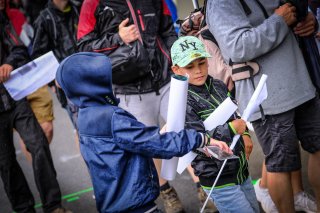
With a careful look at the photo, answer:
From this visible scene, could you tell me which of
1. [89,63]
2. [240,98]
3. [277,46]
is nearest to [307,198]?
[240,98]

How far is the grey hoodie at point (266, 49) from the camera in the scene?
8.70 feet

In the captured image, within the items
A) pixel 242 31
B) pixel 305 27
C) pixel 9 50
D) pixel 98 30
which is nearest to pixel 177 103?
pixel 242 31

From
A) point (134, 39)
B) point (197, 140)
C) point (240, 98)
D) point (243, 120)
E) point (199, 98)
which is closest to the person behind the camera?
point (197, 140)

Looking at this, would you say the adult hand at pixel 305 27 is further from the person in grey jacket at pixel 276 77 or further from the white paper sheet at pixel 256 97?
the white paper sheet at pixel 256 97

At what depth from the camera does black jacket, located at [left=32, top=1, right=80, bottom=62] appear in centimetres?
416

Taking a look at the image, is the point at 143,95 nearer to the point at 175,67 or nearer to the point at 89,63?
the point at 175,67

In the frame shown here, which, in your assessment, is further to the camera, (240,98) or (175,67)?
(240,98)

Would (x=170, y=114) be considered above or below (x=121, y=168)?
above

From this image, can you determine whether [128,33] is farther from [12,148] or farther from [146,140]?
[12,148]

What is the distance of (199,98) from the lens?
8.63 ft

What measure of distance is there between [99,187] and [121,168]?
0.20 meters

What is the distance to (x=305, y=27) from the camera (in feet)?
9.29

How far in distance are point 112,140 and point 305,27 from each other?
1.50 meters

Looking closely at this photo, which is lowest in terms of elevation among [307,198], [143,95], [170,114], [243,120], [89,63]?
[307,198]
